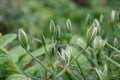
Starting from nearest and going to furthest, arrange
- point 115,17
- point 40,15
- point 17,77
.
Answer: point 17,77
point 115,17
point 40,15

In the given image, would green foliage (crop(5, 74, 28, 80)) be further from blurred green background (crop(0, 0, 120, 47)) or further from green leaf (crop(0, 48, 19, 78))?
blurred green background (crop(0, 0, 120, 47))

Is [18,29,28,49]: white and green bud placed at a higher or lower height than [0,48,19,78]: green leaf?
higher

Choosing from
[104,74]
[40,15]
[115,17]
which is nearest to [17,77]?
[104,74]

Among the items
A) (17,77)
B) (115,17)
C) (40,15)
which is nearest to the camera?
(17,77)

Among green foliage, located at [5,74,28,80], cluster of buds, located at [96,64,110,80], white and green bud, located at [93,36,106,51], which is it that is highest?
white and green bud, located at [93,36,106,51]

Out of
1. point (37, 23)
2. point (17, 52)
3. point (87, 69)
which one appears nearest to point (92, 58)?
point (87, 69)

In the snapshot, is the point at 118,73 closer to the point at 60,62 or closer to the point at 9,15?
the point at 60,62

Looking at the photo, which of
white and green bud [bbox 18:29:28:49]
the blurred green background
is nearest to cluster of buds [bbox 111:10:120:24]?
white and green bud [bbox 18:29:28:49]

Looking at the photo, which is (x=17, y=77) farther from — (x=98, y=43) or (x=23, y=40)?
(x=98, y=43)

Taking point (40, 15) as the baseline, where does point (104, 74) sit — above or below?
above
